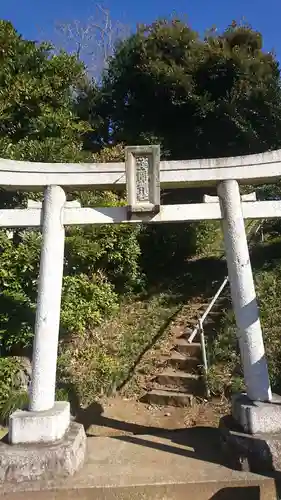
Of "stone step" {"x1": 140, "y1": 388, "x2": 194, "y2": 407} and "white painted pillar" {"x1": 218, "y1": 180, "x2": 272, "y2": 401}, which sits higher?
"white painted pillar" {"x1": 218, "y1": 180, "x2": 272, "y2": 401}

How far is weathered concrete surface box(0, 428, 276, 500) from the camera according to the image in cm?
384

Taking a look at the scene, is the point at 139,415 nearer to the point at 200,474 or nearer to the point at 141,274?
the point at 200,474

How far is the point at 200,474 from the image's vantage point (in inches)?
160

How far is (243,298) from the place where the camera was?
4.74 m

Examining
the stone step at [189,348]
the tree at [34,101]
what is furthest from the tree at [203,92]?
the stone step at [189,348]

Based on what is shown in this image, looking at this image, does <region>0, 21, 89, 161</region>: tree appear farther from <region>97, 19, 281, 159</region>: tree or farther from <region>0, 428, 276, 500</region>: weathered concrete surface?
<region>0, 428, 276, 500</region>: weathered concrete surface

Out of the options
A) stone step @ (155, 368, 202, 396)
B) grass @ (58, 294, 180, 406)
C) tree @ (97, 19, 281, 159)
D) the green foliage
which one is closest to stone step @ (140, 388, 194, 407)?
stone step @ (155, 368, 202, 396)

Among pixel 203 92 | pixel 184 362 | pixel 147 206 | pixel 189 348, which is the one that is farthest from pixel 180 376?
pixel 203 92

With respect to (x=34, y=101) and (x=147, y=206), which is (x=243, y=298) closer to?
(x=147, y=206)

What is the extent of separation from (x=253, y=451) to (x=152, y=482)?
1103mm

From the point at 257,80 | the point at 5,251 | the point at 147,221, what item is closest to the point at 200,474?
the point at 147,221

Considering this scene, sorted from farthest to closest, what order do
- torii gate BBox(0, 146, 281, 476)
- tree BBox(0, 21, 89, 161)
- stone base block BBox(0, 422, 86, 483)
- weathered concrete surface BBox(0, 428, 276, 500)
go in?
tree BBox(0, 21, 89, 161) → torii gate BBox(0, 146, 281, 476) → stone base block BBox(0, 422, 86, 483) → weathered concrete surface BBox(0, 428, 276, 500)

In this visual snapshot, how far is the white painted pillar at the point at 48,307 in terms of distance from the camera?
454cm

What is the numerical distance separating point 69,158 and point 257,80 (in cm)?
713
